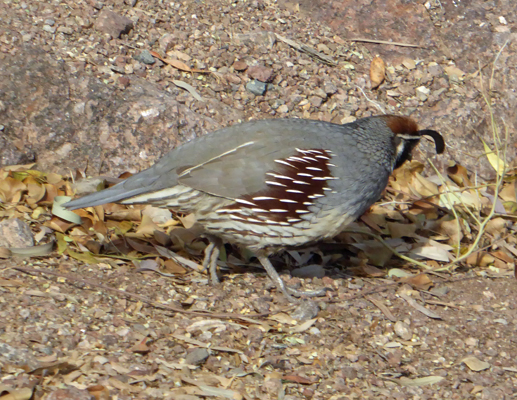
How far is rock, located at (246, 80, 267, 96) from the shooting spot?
6.82 meters

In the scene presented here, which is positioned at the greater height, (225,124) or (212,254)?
(225,124)

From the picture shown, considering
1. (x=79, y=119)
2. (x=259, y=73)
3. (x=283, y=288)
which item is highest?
(x=259, y=73)

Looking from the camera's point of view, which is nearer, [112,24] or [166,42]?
[112,24]

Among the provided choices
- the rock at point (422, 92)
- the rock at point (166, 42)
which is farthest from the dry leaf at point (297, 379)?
the rock at point (422, 92)

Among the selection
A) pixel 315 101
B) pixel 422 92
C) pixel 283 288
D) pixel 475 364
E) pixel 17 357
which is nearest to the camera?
pixel 17 357

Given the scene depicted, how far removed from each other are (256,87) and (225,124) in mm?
629

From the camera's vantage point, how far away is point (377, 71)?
7.39 meters

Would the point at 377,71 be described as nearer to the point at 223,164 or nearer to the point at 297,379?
the point at 223,164

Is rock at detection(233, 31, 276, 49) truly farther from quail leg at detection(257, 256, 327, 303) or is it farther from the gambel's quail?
quail leg at detection(257, 256, 327, 303)

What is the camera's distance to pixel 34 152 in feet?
19.8

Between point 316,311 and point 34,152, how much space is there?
10.1 feet

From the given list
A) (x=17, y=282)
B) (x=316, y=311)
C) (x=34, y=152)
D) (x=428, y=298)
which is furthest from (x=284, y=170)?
(x=34, y=152)

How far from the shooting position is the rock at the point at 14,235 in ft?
16.8

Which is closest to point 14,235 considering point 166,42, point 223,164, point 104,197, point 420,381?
point 104,197
